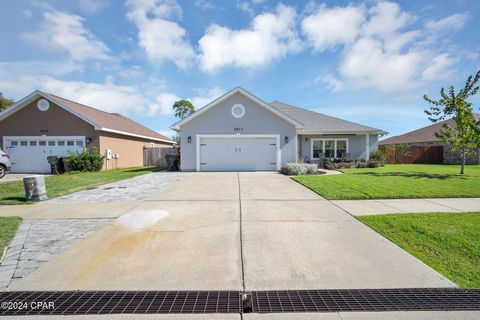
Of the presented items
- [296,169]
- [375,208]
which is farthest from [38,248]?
[296,169]

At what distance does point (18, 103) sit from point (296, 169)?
18.0 metres

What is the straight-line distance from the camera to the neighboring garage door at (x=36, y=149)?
15641 mm

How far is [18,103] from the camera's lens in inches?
594

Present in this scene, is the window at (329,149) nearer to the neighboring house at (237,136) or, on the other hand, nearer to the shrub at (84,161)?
the neighboring house at (237,136)

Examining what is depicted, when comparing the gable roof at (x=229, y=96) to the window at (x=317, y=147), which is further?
the window at (x=317, y=147)

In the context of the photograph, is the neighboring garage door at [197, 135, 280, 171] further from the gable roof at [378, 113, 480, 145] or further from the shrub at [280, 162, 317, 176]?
the gable roof at [378, 113, 480, 145]

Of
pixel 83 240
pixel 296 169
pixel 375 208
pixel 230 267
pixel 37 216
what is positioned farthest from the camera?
pixel 296 169

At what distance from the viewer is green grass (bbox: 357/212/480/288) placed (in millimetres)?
3047

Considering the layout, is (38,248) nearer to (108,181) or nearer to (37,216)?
(37,216)

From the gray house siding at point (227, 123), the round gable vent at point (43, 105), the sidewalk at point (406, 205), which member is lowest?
the sidewalk at point (406, 205)

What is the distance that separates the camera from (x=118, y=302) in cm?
245

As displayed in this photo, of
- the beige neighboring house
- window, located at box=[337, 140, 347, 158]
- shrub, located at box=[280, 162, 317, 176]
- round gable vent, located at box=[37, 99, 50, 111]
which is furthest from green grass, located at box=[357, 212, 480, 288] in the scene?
round gable vent, located at box=[37, 99, 50, 111]

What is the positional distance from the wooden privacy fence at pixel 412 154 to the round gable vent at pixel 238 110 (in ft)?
48.2

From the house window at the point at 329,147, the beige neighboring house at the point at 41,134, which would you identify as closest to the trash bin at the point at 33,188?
the beige neighboring house at the point at 41,134
